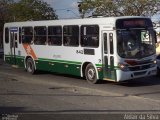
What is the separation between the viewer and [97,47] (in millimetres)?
18172

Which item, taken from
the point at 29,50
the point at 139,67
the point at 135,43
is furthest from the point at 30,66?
the point at 139,67

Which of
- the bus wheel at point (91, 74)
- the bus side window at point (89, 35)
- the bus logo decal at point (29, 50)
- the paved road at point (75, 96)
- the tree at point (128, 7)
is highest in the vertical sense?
the tree at point (128, 7)

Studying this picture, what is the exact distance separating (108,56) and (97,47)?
2.76ft

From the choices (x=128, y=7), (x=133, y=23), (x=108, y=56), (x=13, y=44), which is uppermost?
(x=128, y=7)

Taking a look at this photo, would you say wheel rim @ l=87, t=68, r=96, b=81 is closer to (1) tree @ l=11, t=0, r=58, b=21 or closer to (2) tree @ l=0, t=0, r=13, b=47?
(1) tree @ l=11, t=0, r=58, b=21

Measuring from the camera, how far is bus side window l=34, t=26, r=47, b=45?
2219 cm

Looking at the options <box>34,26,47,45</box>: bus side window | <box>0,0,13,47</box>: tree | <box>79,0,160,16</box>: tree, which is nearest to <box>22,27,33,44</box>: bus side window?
<box>34,26,47,45</box>: bus side window

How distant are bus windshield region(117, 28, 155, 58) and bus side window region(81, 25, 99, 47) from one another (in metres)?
1.32

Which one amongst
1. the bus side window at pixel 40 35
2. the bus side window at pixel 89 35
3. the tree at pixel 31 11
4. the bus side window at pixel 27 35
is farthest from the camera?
the tree at pixel 31 11

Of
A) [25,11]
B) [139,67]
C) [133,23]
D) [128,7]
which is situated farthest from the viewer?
[25,11]

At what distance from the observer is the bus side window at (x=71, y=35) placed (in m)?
19.7

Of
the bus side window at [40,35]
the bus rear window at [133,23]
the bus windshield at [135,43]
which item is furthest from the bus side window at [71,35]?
the bus windshield at [135,43]

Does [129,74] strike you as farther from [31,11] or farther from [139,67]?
[31,11]

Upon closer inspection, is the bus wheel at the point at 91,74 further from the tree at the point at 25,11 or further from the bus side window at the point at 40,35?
the tree at the point at 25,11
